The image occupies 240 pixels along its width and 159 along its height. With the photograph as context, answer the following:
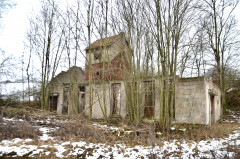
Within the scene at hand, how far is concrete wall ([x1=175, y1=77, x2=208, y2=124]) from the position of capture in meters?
9.95

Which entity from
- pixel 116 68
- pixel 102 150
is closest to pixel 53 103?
pixel 116 68

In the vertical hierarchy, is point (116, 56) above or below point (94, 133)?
above

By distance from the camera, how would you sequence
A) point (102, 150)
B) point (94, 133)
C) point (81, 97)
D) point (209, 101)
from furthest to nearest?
1. point (81, 97)
2. point (209, 101)
3. point (94, 133)
4. point (102, 150)

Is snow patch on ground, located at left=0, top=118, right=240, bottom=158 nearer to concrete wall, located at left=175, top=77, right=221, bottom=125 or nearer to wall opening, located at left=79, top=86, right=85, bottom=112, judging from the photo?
concrete wall, located at left=175, top=77, right=221, bottom=125

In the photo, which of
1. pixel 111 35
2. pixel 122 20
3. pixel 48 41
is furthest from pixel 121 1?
pixel 48 41

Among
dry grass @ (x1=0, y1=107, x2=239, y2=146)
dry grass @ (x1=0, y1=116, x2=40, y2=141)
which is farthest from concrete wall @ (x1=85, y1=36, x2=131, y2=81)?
dry grass @ (x1=0, y1=116, x2=40, y2=141)

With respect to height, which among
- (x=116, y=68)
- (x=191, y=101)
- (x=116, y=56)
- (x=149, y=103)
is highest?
(x=116, y=56)

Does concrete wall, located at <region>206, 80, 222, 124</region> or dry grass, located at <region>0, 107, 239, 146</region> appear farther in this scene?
concrete wall, located at <region>206, 80, 222, 124</region>

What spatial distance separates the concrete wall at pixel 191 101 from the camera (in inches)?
392

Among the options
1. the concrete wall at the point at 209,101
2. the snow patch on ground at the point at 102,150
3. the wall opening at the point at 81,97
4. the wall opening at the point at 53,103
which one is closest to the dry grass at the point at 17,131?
the snow patch on ground at the point at 102,150

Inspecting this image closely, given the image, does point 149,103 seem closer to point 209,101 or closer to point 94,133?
point 209,101

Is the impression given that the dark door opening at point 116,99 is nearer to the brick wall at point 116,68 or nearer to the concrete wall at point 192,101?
the brick wall at point 116,68

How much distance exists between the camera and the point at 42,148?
16.5ft

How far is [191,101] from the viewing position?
10.3 m
